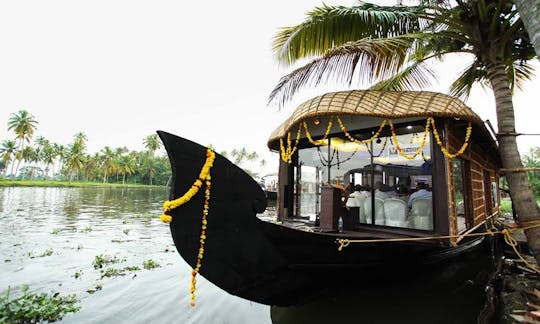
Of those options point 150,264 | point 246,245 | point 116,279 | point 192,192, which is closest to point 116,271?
point 116,279

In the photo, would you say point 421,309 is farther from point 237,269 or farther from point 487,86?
point 487,86

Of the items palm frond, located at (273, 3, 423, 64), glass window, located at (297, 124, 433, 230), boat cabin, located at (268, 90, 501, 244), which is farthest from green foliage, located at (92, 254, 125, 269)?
palm frond, located at (273, 3, 423, 64)

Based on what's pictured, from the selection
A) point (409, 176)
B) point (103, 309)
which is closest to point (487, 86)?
point (409, 176)

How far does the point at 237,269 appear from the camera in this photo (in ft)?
8.91

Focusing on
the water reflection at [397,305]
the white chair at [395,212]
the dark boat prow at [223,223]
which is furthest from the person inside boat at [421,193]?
the dark boat prow at [223,223]

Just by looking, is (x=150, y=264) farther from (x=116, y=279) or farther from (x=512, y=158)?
(x=512, y=158)

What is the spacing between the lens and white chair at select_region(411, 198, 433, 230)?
4.46m

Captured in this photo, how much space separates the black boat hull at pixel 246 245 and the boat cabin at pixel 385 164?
0.76 meters

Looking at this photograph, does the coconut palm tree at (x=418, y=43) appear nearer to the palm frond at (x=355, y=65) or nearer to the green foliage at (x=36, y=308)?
the palm frond at (x=355, y=65)

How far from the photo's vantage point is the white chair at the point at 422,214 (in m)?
4.46

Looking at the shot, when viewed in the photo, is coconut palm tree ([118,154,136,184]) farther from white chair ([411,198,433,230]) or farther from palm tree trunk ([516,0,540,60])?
palm tree trunk ([516,0,540,60])

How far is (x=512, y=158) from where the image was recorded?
4098mm

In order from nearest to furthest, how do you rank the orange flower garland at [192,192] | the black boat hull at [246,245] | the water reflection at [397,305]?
the orange flower garland at [192,192], the black boat hull at [246,245], the water reflection at [397,305]

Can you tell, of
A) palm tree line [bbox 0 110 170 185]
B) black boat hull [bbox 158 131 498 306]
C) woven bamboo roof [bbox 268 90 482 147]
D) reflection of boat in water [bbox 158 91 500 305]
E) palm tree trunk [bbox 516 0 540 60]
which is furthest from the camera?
palm tree line [bbox 0 110 170 185]
